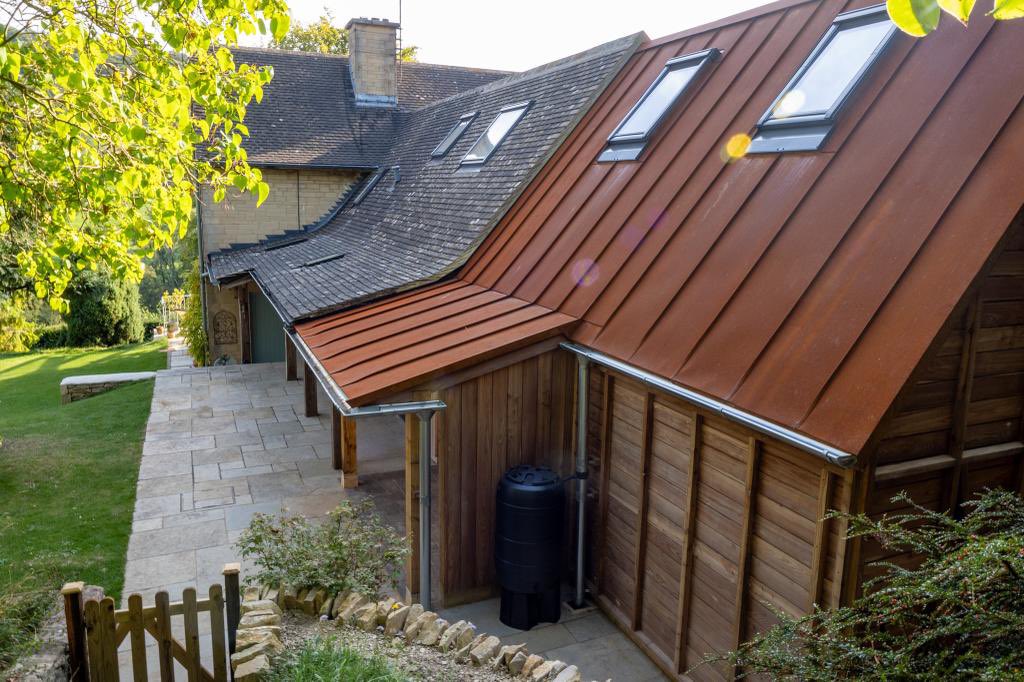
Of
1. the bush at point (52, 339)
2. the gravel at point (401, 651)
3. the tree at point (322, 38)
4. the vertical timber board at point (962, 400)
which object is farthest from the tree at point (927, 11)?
the tree at point (322, 38)

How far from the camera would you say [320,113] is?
1952 cm

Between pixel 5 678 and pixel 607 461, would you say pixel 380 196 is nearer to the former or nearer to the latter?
pixel 607 461

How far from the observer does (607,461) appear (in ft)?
→ 22.2

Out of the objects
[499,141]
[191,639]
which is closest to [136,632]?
[191,639]

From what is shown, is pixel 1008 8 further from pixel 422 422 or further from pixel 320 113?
pixel 320 113

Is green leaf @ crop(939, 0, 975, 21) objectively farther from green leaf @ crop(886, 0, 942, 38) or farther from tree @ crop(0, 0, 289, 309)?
tree @ crop(0, 0, 289, 309)

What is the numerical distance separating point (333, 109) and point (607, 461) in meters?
15.8

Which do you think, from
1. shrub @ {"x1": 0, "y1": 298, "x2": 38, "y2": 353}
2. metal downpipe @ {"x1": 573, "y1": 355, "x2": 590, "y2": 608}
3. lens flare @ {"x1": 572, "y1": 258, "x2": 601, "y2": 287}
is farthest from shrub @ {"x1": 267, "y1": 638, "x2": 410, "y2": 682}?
shrub @ {"x1": 0, "y1": 298, "x2": 38, "y2": 353}

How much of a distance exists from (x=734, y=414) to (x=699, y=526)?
1.13m

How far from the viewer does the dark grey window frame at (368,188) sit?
57.1ft

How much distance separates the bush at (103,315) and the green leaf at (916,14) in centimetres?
2961

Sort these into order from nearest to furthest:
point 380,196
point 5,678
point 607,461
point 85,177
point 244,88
Answer: 1. point 5,678
2. point 85,177
3. point 244,88
4. point 607,461
5. point 380,196

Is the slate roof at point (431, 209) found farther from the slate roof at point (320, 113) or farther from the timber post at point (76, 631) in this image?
the timber post at point (76, 631)

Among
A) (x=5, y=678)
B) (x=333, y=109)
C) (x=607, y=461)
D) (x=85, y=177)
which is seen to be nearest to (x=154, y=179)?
(x=85, y=177)
